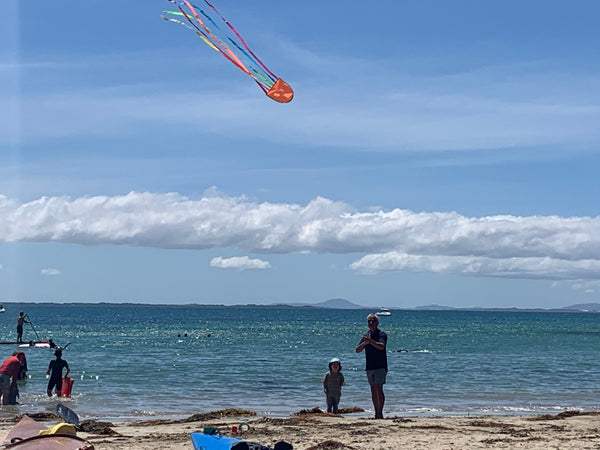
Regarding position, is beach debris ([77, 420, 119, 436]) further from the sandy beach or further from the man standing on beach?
the man standing on beach

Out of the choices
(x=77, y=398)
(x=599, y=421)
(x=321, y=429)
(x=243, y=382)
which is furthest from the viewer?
(x=243, y=382)

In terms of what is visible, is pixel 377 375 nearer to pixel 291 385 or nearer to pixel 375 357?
pixel 375 357

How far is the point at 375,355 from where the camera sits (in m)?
13.9

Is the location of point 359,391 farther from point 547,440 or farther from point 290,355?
point 290,355

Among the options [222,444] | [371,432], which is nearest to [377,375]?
[371,432]

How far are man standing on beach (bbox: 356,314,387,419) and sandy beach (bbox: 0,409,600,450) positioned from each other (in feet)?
1.60

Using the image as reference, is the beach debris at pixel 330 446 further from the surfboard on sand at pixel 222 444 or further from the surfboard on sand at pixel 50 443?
the surfboard on sand at pixel 50 443

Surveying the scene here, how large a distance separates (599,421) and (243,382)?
13.8 metres

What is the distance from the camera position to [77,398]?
70.6ft

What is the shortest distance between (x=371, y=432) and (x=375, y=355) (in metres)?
1.60

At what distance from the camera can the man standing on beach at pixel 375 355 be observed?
1351 centimetres

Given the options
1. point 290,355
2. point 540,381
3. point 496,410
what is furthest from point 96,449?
point 290,355

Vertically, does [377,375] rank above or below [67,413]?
above

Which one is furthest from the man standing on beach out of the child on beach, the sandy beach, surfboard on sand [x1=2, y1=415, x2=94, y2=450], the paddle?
surfboard on sand [x1=2, y1=415, x2=94, y2=450]
